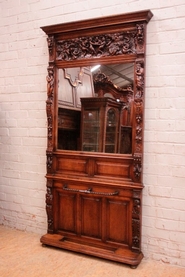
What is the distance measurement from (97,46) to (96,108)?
1.84 feet

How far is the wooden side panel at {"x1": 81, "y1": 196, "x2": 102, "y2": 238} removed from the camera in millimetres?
2621

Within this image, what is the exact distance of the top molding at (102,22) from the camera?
232 centimetres

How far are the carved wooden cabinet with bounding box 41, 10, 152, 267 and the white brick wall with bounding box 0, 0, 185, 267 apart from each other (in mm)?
125

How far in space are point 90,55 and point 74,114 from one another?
57cm

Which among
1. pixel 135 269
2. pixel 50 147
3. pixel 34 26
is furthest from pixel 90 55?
pixel 135 269

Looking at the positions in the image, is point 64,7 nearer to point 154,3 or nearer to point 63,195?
point 154,3

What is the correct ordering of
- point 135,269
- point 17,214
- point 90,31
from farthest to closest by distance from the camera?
1. point 17,214
2. point 90,31
3. point 135,269

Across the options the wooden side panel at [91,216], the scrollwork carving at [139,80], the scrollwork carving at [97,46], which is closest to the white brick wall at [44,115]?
the scrollwork carving at [139,80]

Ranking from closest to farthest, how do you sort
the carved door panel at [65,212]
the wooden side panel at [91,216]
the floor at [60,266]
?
1. the floor at [60,266]
2. the wooden side panel at [91,216]
3. the carved door panel at [65,212]

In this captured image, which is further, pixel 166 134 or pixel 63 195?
pixel 63 195

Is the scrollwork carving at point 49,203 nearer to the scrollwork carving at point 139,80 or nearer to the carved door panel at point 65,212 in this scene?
the carved door panel at point 65,212

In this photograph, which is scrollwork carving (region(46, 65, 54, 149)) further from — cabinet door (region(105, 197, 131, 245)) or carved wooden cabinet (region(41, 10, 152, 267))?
cabinet door (region(105, 197, 131, 245))

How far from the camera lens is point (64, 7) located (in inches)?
109

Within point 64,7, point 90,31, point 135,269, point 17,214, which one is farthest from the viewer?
point 17,214
